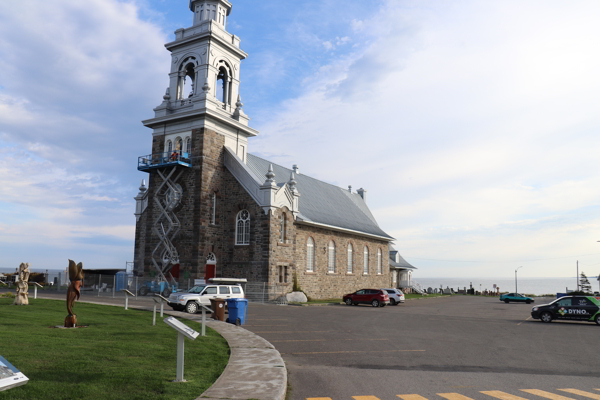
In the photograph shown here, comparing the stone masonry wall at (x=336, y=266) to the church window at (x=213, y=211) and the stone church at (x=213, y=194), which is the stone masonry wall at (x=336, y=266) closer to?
the stone church at (x=213, y=194)

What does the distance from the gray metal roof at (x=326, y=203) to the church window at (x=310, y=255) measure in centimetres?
194

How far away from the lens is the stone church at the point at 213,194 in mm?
35781

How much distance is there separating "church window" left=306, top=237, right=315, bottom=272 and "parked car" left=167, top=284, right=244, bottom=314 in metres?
15.7

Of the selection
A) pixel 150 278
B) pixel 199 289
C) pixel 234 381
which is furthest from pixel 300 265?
pixel 234 381

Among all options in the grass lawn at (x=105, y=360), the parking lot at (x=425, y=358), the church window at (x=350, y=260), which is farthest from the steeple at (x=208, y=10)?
the grass lawn at (x=105, y=360)

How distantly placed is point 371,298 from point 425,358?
2427 cm

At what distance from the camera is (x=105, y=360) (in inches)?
367

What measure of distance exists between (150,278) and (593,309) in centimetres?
2892

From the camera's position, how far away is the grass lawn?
284 inches

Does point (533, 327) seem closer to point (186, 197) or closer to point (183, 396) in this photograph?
point (183, 396)

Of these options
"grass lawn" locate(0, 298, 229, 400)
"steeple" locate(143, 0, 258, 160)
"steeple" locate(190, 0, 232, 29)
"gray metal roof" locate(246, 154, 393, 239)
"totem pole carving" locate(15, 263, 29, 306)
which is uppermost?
"steeple" locate(190, 0, 232, 29)

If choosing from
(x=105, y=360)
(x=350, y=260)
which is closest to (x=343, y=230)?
(x=350, y=260)

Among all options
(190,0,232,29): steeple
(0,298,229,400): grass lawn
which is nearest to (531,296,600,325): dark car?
(0,298,229,400): grass lawn

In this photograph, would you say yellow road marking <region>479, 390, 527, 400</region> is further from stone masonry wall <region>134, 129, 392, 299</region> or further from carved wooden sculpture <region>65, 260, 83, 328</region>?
stone masonry wall <region>134, 129, 392, 299</region>
